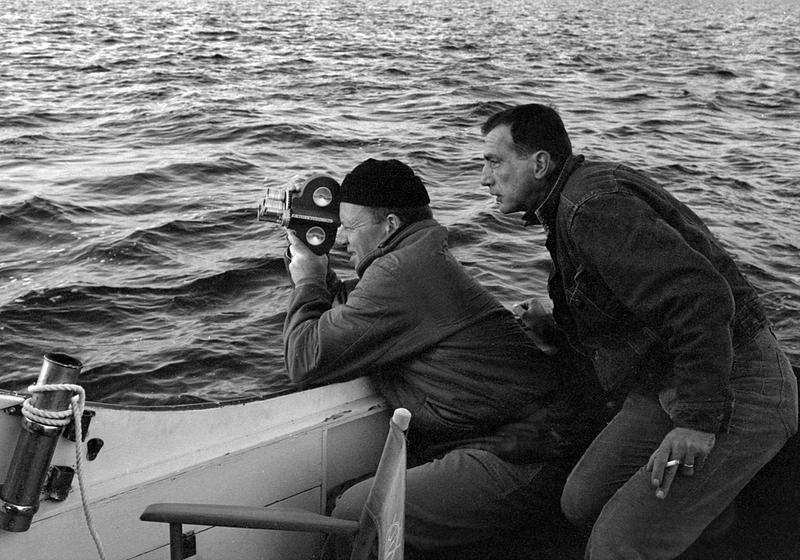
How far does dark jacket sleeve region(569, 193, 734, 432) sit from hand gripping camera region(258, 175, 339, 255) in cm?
125

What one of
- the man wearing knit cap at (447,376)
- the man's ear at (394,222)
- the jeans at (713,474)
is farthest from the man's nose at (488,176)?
the jeans at (713,474)

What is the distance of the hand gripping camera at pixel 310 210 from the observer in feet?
12.2

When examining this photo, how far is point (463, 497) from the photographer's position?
318 cm

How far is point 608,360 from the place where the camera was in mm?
3035

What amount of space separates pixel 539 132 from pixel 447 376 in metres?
0.93

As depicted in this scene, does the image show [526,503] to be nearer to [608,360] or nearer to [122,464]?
[608,360]

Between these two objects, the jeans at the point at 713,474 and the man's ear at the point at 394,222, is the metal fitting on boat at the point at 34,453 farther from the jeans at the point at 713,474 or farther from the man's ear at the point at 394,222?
the jeans at the point at 713,474

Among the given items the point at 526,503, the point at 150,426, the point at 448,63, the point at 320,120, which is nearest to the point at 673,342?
the point at 526,503

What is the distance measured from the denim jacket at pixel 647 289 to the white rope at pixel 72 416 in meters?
1.55

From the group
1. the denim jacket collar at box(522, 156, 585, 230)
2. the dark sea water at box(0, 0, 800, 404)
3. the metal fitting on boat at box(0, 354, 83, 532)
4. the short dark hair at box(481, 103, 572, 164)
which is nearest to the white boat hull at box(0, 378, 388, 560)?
the metal fitting on boat at box(0, 354, 83, 532)

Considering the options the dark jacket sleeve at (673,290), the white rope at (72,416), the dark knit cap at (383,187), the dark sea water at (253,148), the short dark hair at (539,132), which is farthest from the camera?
the dark sea water at (253,148)

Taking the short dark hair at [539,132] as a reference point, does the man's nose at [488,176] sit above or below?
below

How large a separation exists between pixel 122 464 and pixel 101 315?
4.06 metres

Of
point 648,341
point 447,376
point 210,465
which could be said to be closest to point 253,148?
point 447,376
